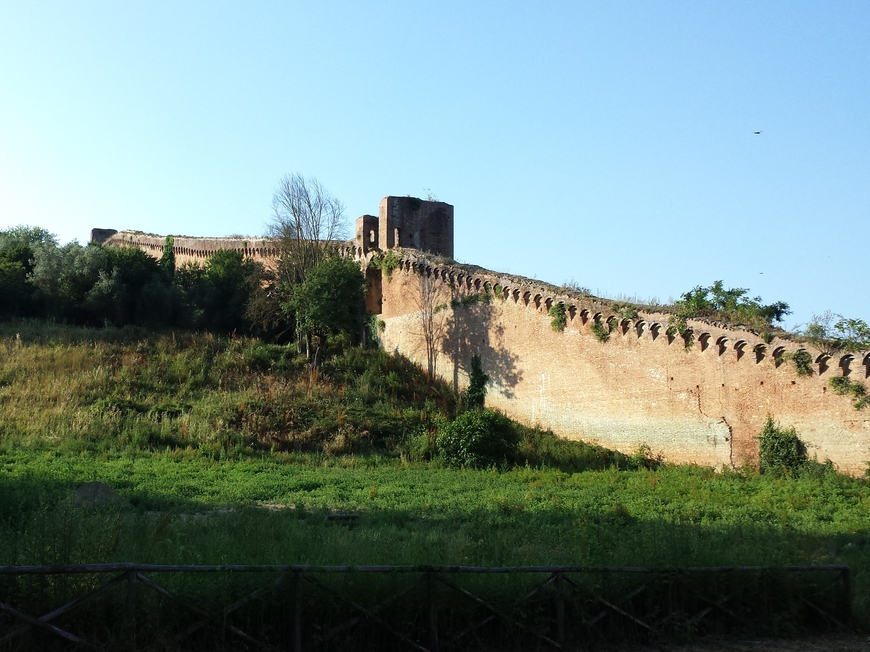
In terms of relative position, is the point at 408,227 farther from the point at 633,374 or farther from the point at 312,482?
the point at 312,482

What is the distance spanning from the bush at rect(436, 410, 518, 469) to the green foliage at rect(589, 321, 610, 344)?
10.4 ft

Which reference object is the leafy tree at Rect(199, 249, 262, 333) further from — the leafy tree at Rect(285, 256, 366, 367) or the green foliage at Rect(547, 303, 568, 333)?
the green foliage at Rect(547, 303, 568, 333)

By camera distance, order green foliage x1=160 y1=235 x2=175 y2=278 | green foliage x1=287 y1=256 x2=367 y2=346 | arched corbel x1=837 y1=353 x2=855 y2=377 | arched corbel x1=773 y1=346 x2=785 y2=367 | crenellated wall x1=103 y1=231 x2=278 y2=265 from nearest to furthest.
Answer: arched corbel x1=837 y1=353 x2=855 y2=377, arched corbel x1=773 y1=346 x2=785 y2=367, green foliage x1=287 y1=256 x2=367 y2=346, crenellated wall x1=103 y1=231 x2=278 y2=265, green foliage x1=160 y1=235 x2=175 y2=278

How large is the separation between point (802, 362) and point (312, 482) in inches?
385

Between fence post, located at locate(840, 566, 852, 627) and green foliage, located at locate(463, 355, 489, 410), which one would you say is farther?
green foliage, located at locate(463, 355, 489, 410)

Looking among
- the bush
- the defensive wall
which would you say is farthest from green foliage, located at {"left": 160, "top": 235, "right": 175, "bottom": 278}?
the bush

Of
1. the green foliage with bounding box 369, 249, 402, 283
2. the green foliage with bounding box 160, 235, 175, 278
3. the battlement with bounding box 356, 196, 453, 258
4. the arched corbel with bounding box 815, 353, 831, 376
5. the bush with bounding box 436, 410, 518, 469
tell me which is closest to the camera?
the arched corbel with bounding box 815, 353, 831, 376

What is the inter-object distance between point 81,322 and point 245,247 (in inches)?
328

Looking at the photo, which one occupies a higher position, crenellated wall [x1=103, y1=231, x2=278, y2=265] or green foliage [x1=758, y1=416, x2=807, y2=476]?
crenellated wall [x1=103, y1=231, x2=278, y2=265]

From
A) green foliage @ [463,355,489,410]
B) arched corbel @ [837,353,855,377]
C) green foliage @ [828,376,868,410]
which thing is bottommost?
green foliage @ [463,355,489,410]

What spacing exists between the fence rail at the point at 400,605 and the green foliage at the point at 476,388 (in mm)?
15266

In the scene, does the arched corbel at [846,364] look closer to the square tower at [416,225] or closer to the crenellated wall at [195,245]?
the square tower at [416,225]

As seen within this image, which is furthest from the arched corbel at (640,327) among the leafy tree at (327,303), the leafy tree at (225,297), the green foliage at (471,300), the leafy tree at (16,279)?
the leafy tree at (16,279)

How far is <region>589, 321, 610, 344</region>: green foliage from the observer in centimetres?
1933
